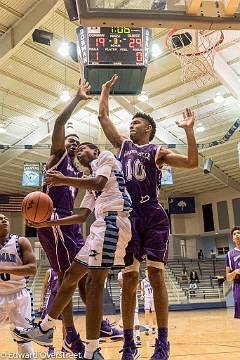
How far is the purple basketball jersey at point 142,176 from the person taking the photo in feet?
11.6

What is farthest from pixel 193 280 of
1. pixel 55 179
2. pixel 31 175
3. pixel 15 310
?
pixel 55 179

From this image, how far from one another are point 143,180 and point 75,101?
102cm

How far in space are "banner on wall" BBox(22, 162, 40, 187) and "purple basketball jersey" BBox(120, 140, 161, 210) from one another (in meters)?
13.2

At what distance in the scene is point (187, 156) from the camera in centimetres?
330

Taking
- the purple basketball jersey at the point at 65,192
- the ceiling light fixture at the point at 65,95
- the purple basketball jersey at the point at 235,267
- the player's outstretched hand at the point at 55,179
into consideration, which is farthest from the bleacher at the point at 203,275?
the player's outstretched hand at the point at 55,179

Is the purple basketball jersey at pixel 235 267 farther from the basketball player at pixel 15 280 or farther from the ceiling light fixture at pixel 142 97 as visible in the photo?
the ceiling light fixture at pixel 142 97

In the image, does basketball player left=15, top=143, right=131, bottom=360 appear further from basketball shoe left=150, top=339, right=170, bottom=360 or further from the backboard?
the backboard

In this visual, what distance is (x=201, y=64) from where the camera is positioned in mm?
8234

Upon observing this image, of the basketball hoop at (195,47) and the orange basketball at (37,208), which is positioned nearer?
the orange basketball at (37,208)

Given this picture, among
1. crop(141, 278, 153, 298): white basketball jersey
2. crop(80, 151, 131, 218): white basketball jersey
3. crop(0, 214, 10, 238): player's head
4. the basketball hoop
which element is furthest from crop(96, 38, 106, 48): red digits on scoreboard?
crop(141, 278, 153, 298): white basketball jersey

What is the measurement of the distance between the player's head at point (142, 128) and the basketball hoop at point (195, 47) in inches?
143

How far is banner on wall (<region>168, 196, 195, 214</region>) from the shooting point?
26.7 m

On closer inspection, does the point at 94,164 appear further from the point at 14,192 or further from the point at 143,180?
the point at 14,192

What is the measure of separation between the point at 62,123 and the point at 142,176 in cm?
93
